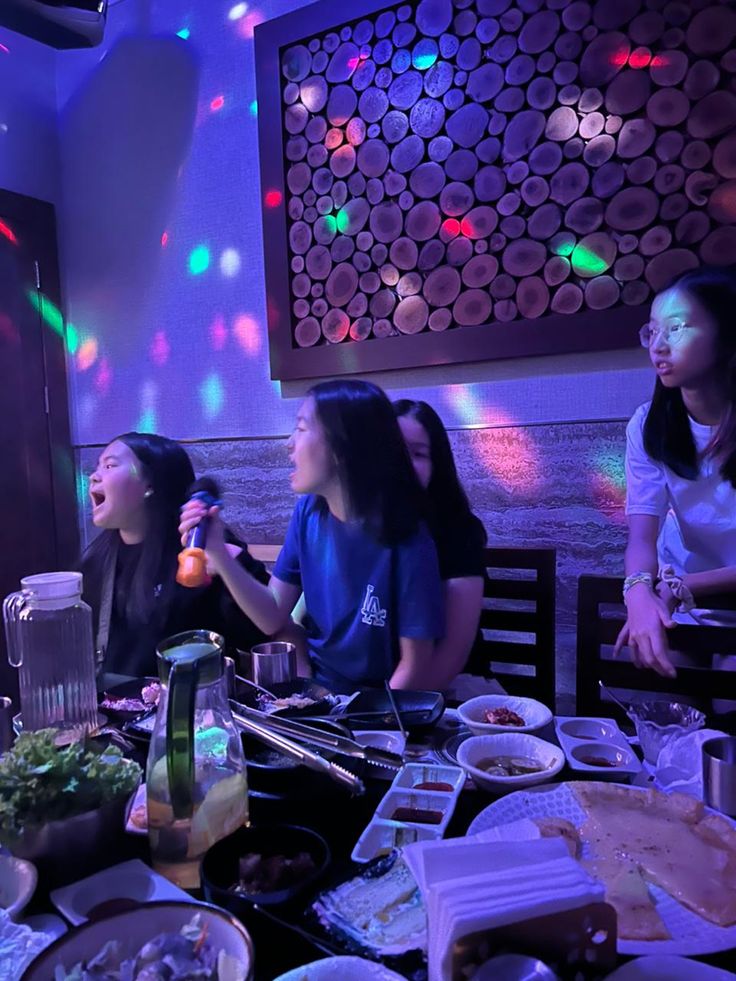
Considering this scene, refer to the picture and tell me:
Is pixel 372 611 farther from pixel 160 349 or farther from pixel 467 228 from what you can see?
pixel 160 349

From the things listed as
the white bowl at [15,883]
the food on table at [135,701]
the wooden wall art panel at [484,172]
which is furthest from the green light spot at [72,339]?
the white bowl at [15,883]

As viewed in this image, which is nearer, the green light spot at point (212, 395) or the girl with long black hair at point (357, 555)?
the girl with long black hair at point (357, 555)

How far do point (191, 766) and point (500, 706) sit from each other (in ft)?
1.83

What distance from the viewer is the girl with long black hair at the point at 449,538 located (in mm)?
1613

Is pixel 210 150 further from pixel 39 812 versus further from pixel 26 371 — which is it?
pixel 39 812

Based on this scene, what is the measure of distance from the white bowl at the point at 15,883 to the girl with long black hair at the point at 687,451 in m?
1.27

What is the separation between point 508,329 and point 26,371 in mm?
2041

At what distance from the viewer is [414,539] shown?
159 cm

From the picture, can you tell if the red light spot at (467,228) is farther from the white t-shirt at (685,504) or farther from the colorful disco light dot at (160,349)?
the colorful disco light dot at (160,349)

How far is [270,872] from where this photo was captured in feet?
2.05

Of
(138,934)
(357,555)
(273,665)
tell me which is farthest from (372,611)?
(138,934)

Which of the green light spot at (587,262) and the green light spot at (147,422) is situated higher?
the green light spot at (587,262)

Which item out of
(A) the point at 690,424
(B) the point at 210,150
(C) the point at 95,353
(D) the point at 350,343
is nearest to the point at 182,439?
(C) the point at 95,353

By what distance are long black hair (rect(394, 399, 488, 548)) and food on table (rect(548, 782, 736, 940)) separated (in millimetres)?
961
